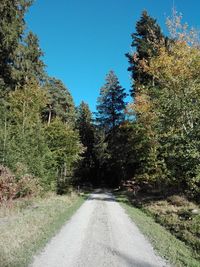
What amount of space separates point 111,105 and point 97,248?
43.0 meters

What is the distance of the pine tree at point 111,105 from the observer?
165 feet

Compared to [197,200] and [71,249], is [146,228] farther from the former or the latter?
[197,200]

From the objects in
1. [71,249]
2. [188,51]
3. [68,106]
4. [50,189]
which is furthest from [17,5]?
[68,106]

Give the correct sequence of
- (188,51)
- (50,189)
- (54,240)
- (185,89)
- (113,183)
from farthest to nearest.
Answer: (113,183), (50,189), (188,51), (185,89), (54,240)

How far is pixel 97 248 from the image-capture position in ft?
27.9

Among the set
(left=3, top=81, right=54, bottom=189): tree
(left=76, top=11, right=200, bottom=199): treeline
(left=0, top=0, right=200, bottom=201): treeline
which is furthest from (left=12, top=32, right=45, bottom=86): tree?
(left=76, top=11, right=200, bottom=199): treeline

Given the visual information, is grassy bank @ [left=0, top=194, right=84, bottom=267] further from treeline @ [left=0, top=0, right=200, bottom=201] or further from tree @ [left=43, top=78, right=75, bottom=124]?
tree @ [left=43, top=78, right=75, bottom=124]

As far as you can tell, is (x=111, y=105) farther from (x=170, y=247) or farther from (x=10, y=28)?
(x=170, y=247)

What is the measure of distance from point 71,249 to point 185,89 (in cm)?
979

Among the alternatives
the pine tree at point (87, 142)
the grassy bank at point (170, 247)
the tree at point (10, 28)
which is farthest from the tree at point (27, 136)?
the pine tree at point (87, 142)

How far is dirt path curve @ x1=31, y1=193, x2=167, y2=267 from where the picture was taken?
710cm

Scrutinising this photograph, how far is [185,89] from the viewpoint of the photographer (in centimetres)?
1458

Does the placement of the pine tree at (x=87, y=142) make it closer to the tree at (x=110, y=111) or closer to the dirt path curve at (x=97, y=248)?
the tree at (x=110, y=111)

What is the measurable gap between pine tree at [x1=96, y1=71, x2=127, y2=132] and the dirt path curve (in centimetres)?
3838
